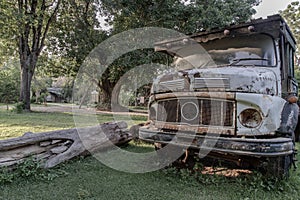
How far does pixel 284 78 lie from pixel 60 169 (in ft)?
12.1

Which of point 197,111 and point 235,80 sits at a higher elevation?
point 235,80

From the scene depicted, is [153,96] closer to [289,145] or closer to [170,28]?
[289,145]

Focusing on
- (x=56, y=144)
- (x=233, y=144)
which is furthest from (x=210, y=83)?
(x=56, y=144)

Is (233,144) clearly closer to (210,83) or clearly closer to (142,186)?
(210,83)

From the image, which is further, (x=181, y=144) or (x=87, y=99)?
(x=87, y=99)

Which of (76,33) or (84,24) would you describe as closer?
(76,33)

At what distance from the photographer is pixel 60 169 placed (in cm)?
357

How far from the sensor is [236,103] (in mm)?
2766

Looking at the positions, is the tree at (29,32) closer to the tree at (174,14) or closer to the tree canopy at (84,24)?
the tree canopy at (84,24)

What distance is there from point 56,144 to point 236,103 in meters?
2.80

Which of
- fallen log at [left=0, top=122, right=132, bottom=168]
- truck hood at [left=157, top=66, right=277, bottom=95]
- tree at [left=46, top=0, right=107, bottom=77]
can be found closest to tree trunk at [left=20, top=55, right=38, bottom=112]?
tree at [left=46, top=0, right=107, bottom=77]

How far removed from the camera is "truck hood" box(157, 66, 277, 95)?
2.78m

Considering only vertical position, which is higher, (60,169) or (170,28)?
(170,28)

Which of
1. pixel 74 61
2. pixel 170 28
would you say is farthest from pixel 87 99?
pixel 170 28
